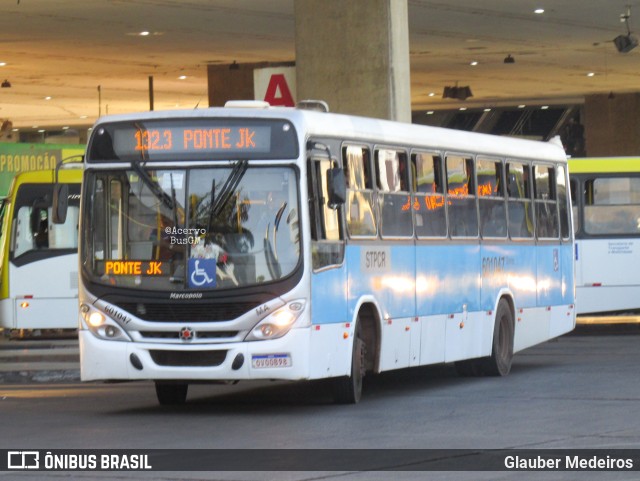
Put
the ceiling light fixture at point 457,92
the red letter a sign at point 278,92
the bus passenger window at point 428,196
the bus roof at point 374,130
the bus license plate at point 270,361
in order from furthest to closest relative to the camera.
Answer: the ceiling light fixture at point 457,92 → the red letter a sign at point 278,92 → the bus passenger window at point 428,196 → the bus roof at point 374,130 → the bus license plate at point 270,361

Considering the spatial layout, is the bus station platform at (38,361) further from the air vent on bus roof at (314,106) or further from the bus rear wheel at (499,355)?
the air vent on bus roof at (314,106)

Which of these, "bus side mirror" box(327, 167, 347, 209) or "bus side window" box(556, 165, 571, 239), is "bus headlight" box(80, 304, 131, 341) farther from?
"bus side window" box(556, 165, 571, 239)

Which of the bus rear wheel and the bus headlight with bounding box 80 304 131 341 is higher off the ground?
the bus headlight with bounding box 80 304 131 341

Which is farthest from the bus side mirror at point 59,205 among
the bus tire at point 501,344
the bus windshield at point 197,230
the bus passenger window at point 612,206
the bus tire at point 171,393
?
the bus passenger window at point 612,206

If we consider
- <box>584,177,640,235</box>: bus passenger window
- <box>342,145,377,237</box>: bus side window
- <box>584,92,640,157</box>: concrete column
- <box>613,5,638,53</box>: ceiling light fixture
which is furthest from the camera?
<box>584,92,640,157</box>: concrete column

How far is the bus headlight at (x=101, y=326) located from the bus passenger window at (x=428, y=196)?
3771mm

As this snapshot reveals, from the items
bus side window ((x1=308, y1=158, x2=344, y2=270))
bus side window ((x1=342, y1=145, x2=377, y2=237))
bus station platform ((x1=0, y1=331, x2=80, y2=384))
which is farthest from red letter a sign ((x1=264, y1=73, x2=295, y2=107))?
bus side window ((x1=308, y1=158, x2=344, y2=270))

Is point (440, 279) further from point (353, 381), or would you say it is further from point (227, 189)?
point (227, 189)

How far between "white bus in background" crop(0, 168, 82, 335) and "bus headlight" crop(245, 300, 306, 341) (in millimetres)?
15330

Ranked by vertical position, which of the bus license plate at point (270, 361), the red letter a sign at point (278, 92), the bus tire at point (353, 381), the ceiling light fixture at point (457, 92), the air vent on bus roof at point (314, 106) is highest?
the ceiling light fixture at point (457, 92)

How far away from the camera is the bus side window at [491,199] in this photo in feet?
59.6

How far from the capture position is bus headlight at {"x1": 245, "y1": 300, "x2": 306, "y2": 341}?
1359 centimetres

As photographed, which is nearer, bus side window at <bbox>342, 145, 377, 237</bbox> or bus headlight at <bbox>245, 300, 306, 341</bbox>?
bus headlight at <bbox>245, 300, 306, 341</bbox>

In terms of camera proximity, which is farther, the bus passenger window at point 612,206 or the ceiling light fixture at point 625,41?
the ceiling light fixture at point 625,41
